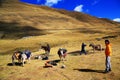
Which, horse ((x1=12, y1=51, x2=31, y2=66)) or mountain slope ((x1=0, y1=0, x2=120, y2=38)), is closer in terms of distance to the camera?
horse ((x1=12, y1=51, x2=31, y2=66))

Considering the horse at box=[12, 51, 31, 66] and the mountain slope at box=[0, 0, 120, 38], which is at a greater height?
the mountain slope at box=[0, 0, 120, 38]

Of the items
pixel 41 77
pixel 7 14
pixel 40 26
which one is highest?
pixel 7 14

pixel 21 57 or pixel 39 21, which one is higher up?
pixel 39 21

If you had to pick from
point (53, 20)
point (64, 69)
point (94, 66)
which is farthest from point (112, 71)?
point (53, 20)

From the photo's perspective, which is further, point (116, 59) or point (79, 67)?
point (116, 59)

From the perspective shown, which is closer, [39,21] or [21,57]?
[21,57]

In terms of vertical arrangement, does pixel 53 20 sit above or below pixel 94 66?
above

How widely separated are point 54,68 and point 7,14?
9590 cm

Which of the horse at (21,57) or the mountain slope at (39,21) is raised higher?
the mountain slope at (39,21)

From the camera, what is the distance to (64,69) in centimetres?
2392

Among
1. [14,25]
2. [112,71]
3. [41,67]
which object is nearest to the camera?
[112,71]

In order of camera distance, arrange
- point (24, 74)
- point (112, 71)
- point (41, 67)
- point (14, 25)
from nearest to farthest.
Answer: point (112, 71) → point (24, 74) → point (41, 67) → point (14, 25)

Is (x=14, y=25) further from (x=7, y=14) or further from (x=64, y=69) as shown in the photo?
(x=64, y=69)

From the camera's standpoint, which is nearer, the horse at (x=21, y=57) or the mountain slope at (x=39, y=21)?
the horse at (x=21, y=57)
